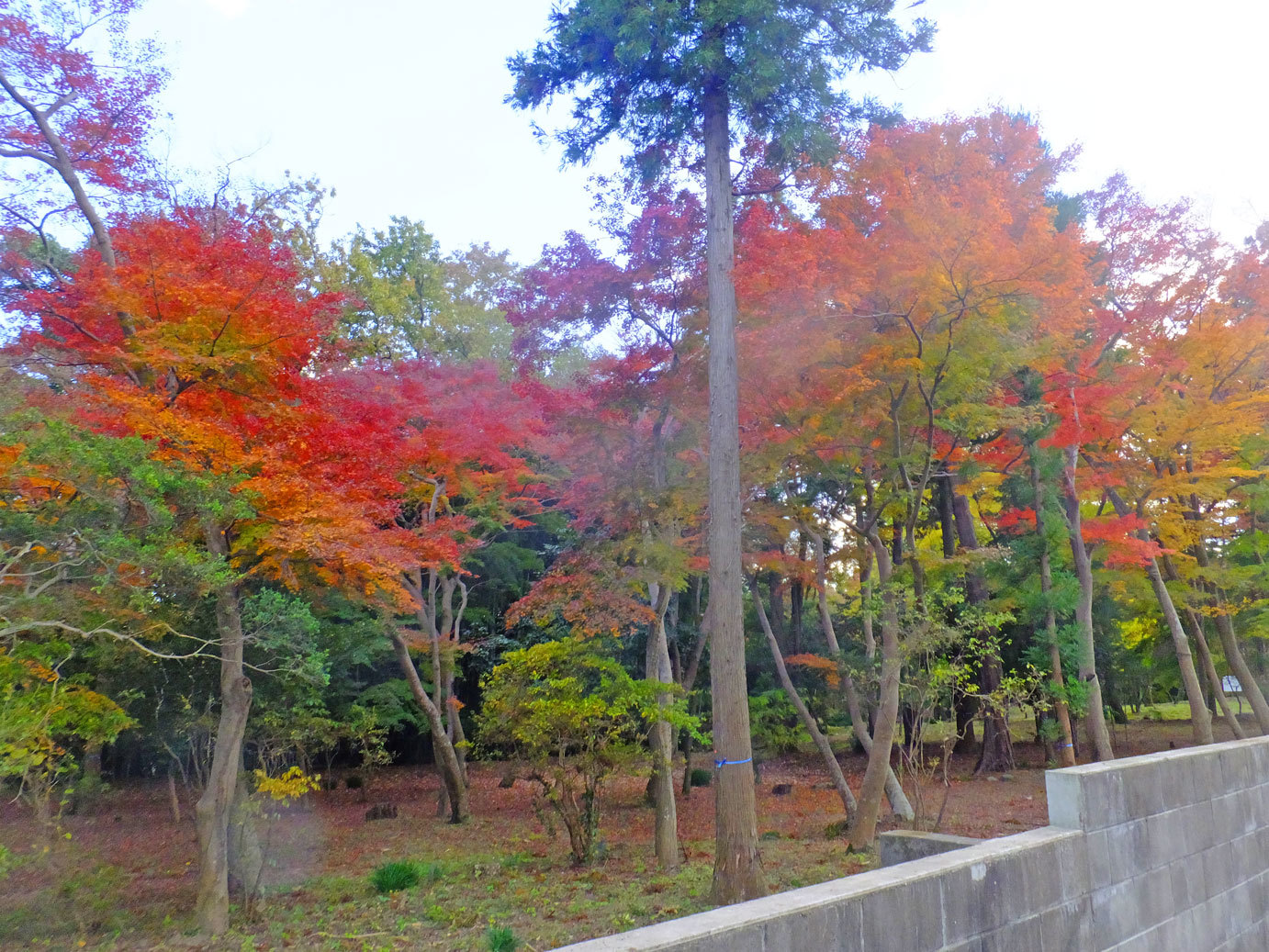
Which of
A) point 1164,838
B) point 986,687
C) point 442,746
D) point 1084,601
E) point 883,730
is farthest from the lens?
point 986,687

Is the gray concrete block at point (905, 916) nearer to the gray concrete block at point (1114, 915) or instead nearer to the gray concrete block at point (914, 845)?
the gray concrete block at point (914, 845)

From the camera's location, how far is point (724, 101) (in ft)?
24.6

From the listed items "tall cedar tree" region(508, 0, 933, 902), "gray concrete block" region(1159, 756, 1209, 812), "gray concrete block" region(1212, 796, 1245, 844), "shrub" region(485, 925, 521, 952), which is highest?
"tall cedar tree" region(508, 0, 933, 902)

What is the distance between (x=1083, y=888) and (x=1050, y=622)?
43.0ft

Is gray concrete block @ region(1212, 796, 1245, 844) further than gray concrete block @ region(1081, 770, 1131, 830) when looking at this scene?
Yes

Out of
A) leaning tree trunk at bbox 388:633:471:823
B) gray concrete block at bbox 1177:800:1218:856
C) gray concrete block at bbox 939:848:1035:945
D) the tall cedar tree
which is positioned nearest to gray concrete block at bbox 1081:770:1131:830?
gray concrete block at bbox 939:848:1035:945

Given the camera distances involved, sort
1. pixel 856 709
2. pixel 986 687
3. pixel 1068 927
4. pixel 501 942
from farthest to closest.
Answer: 1. pixel 986 687
2. pixel 856 709
3. pixel 501 942
4. pixel 1068 927

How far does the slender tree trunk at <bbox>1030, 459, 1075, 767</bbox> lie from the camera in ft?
47.5

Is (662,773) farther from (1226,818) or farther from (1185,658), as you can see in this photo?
(1185,658)

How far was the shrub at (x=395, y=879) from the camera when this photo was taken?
866 centimetres

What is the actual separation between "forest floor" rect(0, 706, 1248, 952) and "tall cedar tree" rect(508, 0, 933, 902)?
65.2 inches

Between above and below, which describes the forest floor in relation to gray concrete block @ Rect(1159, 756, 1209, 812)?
below

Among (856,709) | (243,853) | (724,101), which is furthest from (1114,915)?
(856,709)

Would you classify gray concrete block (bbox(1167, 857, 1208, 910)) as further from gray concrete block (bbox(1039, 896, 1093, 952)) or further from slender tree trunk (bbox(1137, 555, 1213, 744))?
slender tree trunk (bbox(1137, 555, 1213, 744))
